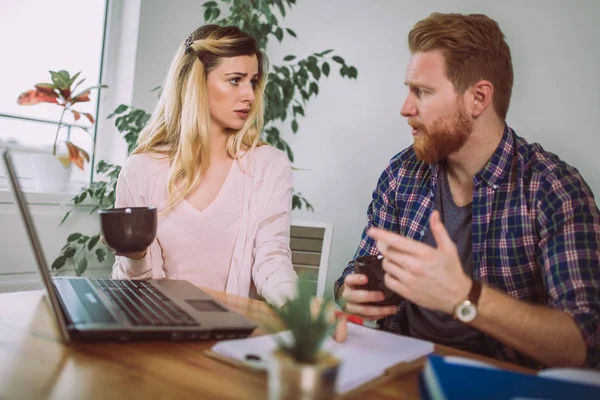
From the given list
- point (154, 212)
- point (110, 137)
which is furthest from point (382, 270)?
point (110, 137)

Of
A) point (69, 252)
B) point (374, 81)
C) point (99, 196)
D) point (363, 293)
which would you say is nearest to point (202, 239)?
point (363, 293)

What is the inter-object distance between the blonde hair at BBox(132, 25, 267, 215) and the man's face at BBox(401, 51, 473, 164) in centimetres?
58

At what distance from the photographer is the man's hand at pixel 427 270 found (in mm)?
860

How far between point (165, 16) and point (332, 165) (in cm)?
123

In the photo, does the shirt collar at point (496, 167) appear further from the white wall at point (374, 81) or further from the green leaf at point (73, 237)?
the green leaf at point (73, 237)

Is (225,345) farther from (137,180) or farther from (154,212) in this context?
(137,180)

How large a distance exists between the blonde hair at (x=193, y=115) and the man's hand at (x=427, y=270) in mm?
898

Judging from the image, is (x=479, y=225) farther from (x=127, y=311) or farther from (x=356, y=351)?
(x=127, y=311)

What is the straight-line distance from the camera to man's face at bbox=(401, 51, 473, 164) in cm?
139

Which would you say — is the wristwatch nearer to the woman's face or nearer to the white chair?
the woman's face

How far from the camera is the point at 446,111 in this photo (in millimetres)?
1402

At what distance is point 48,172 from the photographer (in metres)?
2.53

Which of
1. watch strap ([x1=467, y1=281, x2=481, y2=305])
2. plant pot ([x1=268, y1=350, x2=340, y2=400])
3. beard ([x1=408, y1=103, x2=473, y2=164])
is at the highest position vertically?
beard ([x1=408, y1=103, x2=473, y2=164])

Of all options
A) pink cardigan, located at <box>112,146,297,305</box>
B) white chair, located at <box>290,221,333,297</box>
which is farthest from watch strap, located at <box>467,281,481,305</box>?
white chair, located at <box>290,221,333,297</box>
